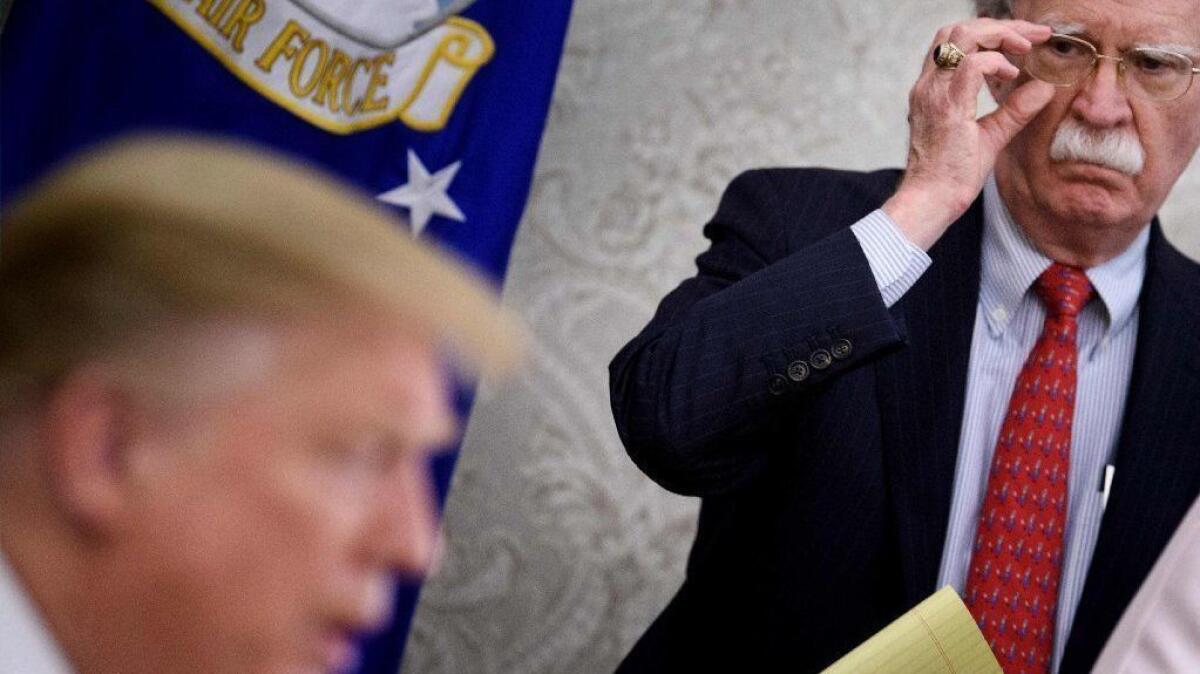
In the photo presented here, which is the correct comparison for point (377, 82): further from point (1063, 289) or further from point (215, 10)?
point (1063, 289)

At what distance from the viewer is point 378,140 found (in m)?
2.13

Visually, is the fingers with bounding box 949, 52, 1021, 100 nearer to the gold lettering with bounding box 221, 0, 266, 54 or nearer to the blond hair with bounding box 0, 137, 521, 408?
the gold lettering with bounding box 221, 0, 266, 54

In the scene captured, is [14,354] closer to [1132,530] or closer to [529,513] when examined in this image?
[1132,530]

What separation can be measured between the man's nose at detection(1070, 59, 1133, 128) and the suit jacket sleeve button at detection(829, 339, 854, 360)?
0.50m

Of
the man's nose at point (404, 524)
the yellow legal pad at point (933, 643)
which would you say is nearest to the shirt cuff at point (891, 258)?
the yellow legal pad at point (933, 643)

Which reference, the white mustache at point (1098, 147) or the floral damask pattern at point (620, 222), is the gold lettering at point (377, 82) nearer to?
the floral damask pattern at point (620, 222)

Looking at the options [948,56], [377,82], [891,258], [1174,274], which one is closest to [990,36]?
[948,56]

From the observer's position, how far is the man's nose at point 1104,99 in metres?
1.68

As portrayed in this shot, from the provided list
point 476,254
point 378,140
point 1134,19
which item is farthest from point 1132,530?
point 378,140

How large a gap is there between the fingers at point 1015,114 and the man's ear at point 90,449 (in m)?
1.40

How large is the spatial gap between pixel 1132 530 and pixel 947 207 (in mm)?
406

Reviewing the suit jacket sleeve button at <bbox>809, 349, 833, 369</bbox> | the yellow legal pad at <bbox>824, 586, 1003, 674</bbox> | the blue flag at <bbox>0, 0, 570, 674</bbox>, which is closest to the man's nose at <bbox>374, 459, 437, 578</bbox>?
the yellow legal pad at <bbox>824, 586, 1003, 674</bbox>

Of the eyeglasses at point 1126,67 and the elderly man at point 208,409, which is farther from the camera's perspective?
the eyeglasses at point 1126,67

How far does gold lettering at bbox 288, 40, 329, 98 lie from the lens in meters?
2.05
